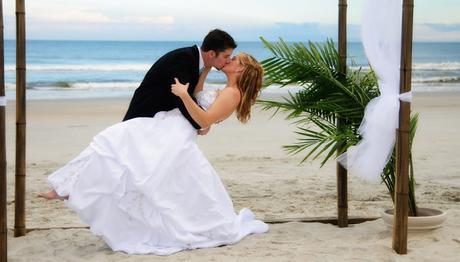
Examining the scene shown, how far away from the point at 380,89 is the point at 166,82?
1.36 m

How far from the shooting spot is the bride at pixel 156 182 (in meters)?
4.38

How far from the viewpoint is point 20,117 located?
4.80 m

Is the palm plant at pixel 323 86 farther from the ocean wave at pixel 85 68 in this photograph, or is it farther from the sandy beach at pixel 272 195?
the ocean wave at pixel 85 68

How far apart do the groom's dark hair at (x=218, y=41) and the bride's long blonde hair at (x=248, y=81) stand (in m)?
0.16

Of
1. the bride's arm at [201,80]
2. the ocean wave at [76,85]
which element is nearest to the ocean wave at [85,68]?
the ocean wave at [76,85]

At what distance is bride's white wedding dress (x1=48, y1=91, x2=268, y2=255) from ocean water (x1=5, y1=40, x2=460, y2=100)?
22.1ft

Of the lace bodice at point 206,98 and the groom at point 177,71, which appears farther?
the lace bodice at point 206,98

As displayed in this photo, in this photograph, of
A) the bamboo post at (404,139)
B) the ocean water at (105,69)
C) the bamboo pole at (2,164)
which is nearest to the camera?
the bamboo pole at (2,164)

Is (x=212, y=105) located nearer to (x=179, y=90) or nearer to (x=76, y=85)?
(x=179, y=90)

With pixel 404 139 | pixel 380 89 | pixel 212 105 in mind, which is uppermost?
pixel 380 89

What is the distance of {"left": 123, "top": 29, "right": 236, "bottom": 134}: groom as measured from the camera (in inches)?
179

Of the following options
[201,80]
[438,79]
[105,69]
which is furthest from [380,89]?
[105,69]

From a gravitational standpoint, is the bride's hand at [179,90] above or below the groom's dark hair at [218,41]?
below

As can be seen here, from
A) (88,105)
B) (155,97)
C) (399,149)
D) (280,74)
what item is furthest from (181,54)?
A: (88,105)
